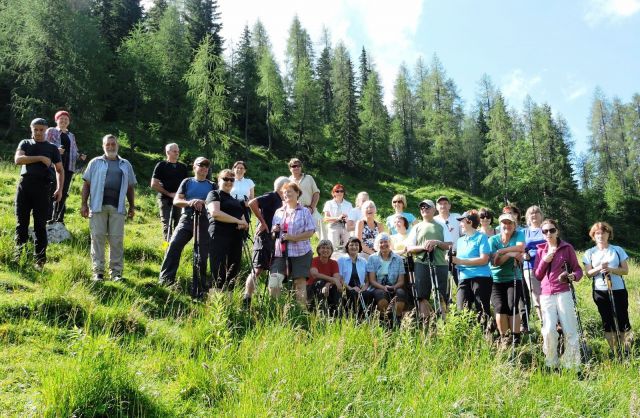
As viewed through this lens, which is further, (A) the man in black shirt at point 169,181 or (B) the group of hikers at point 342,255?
(A) the man in black shirt at point 169,181

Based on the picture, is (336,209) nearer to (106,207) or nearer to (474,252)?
(474,252)

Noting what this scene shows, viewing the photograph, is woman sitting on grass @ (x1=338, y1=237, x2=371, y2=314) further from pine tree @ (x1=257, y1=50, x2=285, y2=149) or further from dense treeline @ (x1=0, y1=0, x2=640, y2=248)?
pine tree @ (x1=257, y1=50, x2=285, y2=149)

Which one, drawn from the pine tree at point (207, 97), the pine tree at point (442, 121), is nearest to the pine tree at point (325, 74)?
the pine tree at point (442, 121)

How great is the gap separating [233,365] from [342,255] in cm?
374

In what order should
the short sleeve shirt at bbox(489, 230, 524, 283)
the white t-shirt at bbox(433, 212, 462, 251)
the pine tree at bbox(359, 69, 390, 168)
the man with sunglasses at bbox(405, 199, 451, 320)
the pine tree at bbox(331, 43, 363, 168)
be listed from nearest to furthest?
the short sleeve shirt at bbox(489, 230, 524, 283) < the man with sunglasses at bbox(405, 199, 451, 320) < the white t-shirt at bbox(433, 212, 462, 251) < the pine tree at bbox(331, 43, 363, 168) < the pine tree at bbox(359, 69, 390, 168)

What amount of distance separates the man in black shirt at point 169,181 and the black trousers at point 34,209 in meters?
1.72

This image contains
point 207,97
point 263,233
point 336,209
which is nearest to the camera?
point 263,233

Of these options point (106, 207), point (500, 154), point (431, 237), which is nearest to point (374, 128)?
point (500, 154)

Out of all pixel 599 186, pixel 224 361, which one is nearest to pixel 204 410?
pixel 224 361

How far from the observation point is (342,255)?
7.49 m

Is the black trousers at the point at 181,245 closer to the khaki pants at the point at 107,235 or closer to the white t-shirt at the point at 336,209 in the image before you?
the khaki pants at the point at 107,235

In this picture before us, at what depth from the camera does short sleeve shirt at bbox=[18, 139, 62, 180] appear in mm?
5891

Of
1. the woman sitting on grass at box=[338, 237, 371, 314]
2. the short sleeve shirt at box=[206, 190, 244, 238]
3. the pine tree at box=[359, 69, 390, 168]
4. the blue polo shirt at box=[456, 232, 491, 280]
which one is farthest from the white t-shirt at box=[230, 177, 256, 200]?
the pine tree at box=[359, 69, 390, 168]

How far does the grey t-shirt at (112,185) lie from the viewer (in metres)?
6.03
